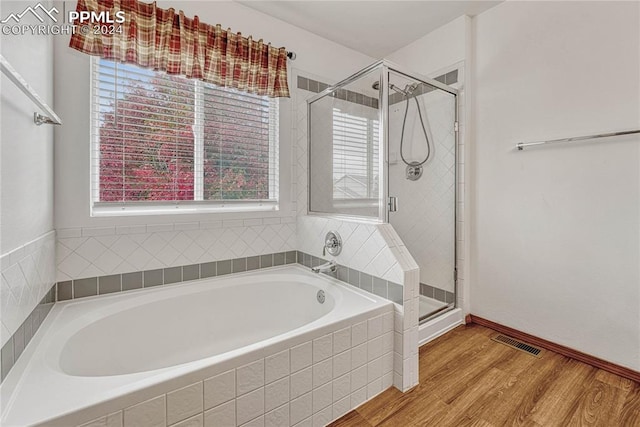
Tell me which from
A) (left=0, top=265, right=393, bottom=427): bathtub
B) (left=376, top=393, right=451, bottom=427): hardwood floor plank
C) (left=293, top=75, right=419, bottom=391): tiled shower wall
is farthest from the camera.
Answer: (left=293, top=75, right=419, bottom=391): tiled shower wall

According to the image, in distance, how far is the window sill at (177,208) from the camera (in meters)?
1.73

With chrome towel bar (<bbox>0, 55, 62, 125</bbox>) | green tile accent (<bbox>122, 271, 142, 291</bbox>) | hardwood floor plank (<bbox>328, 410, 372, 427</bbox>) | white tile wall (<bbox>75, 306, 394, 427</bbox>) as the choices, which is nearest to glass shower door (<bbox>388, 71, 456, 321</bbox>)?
white tile wall (<bbox>75, 306, 394, 427</bbox>)

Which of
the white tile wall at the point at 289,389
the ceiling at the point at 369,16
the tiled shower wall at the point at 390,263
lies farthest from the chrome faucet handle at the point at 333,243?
the ceiling at the point at 369,16

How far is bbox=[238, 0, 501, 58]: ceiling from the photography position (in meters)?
2.15

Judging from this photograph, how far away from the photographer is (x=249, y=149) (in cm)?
222

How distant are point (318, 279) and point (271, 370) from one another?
939 millimetres

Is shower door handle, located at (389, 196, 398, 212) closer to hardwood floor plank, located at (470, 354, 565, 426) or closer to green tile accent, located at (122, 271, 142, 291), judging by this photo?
hardwood floor plank, located at (470, 354, 565, 426)

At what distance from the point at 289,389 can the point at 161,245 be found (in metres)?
1.24

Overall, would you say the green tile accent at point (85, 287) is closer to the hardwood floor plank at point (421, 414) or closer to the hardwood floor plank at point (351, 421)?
the hardwood floor plank at point (351, 421)

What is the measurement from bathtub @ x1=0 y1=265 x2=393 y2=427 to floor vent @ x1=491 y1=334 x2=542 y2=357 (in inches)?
41.1

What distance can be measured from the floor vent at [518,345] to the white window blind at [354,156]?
4.67ft

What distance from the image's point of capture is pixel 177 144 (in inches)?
75.9

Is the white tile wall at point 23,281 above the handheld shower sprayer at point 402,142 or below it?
below

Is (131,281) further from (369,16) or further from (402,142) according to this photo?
(369,16)
